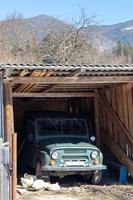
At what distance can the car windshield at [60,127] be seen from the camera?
45.8 ft

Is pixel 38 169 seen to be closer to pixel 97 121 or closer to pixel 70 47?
pixel 97 121

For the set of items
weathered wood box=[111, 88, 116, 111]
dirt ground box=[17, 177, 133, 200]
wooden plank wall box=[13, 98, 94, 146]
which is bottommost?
dirt ground box=[17, 177, 133, 200]

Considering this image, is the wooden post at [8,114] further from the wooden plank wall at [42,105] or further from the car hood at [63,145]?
the wooden plank wall at [42,105]

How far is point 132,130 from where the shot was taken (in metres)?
13.9

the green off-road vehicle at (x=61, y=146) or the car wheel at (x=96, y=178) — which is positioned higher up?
the green off-road vehicle at (x=61, y=146)

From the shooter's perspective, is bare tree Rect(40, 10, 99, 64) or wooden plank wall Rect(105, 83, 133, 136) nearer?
wooden plank wall Rect(105, 83, 133, 136)

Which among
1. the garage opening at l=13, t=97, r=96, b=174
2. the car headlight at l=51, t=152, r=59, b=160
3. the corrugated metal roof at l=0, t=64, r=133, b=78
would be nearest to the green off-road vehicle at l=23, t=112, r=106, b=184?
the car headlight at l=51, t=152, r=59, b=160

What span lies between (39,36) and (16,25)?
6.02 ft

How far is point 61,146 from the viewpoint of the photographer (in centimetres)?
1270

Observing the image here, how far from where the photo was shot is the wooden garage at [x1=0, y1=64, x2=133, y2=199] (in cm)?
1148

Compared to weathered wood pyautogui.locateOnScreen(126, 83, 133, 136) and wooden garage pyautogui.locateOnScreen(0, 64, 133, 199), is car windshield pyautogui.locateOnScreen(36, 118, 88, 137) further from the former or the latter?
weathered wood pyautogui.locateOnScreen(126, 83, 133, 136)

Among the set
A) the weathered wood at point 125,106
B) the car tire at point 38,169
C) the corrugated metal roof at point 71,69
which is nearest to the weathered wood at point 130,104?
the weathered wood at point 125,106

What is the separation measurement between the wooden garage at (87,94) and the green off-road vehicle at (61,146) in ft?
3.05

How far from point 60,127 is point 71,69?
10.9ft
